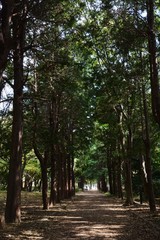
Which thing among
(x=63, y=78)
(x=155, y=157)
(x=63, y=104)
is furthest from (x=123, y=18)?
(x=155, y=157)

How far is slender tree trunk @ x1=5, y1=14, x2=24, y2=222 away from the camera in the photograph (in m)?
14.1

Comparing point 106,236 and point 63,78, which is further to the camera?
point 63,78

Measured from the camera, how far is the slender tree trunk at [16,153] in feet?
46.4

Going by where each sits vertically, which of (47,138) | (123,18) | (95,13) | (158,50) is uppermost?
(95,13)

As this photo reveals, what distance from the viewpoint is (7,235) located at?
10984mm

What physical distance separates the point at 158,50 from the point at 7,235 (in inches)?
323

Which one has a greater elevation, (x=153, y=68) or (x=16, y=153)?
(x=153, y=68)

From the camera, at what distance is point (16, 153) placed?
1456 centimetres

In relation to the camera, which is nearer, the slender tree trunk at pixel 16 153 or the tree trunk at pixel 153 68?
the tree trunk at pixel 153 68

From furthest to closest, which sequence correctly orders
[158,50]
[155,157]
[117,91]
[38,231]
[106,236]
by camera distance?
[155,157], [117,91], [158,50], [38,231], [106,236]

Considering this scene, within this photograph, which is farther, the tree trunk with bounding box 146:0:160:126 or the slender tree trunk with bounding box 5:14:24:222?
the slender tree trunk with bounding box 5:14:24:222

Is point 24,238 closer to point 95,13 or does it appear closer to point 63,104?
point 95,13

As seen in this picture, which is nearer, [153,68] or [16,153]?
[153,68]

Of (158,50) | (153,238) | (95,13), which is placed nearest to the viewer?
(153,238)
